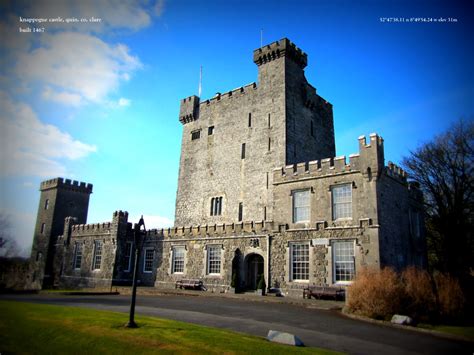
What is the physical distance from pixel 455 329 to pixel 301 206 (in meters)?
12.4

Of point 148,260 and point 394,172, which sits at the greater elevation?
point 394,172

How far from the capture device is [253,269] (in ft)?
89.1

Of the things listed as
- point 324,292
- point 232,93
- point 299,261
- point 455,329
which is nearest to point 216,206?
point 232,93

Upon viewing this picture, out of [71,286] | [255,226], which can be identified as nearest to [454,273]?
[255,226]

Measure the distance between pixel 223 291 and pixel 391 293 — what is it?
548 inches

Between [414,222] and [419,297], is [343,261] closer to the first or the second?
[419,297]

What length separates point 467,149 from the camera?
26.8 meters

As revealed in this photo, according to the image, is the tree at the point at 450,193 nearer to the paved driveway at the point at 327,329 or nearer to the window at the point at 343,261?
the window at the point at 343,261

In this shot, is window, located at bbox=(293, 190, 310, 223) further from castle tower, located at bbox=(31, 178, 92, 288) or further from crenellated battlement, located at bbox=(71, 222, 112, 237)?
castle tower, located at bbox=(31, 178, 92, 288)

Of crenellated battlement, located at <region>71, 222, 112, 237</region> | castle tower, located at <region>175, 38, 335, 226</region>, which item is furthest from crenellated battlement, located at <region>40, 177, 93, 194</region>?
castle tower, located at <region>175, 38, 335, 226</region>

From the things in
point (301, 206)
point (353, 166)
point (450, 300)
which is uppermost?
point (353, 166)

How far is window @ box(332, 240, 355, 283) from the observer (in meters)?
21.7

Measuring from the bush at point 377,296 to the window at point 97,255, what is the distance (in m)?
27.9

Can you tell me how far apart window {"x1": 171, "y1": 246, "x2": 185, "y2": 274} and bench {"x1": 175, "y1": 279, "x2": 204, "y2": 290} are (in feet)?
5.57
